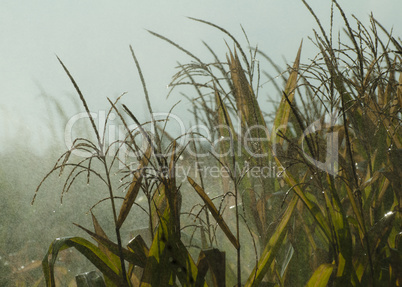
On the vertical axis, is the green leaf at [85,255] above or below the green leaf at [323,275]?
above

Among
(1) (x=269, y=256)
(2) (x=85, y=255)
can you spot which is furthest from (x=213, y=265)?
(2) (x=85, y=255)

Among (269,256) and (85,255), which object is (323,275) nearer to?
(269,256)

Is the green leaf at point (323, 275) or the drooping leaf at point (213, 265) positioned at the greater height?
the drooping leaf at point (213, 265)

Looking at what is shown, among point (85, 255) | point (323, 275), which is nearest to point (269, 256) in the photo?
point (323, 275)

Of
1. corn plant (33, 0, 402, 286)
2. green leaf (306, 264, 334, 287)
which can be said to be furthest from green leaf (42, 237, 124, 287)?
green leaf (306, 264, 334, 287)

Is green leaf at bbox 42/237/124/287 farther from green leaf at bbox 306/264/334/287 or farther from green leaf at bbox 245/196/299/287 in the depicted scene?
green leaf at bbox 306/264/334/287

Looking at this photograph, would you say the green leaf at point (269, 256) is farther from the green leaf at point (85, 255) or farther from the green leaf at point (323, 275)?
the green leaf at point (85, 255)

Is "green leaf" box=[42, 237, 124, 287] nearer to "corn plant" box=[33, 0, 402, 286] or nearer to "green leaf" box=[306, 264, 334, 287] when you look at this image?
"corn plant" box=[33, 0, 402, 286]

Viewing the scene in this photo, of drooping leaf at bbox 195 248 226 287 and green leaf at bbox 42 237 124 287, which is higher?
green leaf at bbox 42 237 124 287

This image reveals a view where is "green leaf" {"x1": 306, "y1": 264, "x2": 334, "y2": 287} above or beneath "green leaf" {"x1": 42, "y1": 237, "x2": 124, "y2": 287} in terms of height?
beneath

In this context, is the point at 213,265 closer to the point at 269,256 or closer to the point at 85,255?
the point at 269,256

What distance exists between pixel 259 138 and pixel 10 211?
4.08 ft

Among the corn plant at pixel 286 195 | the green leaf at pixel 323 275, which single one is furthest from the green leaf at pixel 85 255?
the green leaf at pixel 323 275

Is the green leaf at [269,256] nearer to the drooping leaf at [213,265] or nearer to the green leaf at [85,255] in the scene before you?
the drooping leaf at [213,265]
